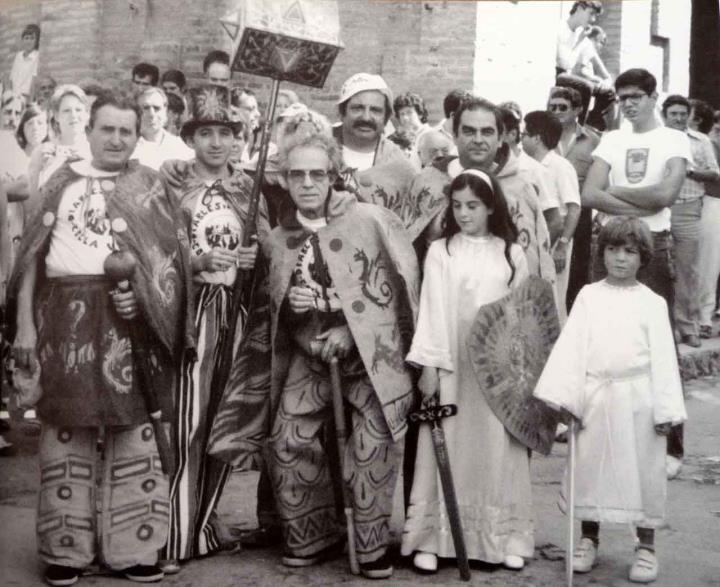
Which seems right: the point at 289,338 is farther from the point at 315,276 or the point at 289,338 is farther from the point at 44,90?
the point at 44,90

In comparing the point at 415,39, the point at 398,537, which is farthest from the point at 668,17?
the point at 398,537

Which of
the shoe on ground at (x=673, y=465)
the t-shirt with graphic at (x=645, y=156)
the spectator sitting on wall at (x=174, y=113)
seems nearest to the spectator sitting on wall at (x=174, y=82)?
the spectator sitting on wall at (x=174, y=113)

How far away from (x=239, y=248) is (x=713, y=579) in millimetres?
2013

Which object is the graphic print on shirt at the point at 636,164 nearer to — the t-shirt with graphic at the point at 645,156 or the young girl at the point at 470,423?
the t-shirt with graphic at the point at 645,156

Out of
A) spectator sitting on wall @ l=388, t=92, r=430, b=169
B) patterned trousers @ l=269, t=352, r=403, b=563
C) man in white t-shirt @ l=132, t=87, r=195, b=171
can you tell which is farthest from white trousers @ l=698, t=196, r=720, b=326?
man in white t-shirt @ l=132, t=87, r=195, b=171

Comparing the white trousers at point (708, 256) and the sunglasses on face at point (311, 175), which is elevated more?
the sunglasses on face at point (311, 175)

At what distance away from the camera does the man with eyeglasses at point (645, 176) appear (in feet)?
16.5

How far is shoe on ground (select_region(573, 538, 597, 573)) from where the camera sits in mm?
4266

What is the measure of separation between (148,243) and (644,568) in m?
2.04

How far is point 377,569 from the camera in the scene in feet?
13.6

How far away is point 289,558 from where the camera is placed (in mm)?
4270

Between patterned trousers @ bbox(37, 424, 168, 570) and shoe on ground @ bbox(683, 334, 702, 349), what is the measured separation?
2685 mm

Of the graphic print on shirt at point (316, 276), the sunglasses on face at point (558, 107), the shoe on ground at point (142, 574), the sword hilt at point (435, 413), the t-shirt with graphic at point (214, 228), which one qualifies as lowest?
the shoe on ground at point (142, 574)

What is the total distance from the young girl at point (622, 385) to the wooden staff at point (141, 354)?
51.5 inches
